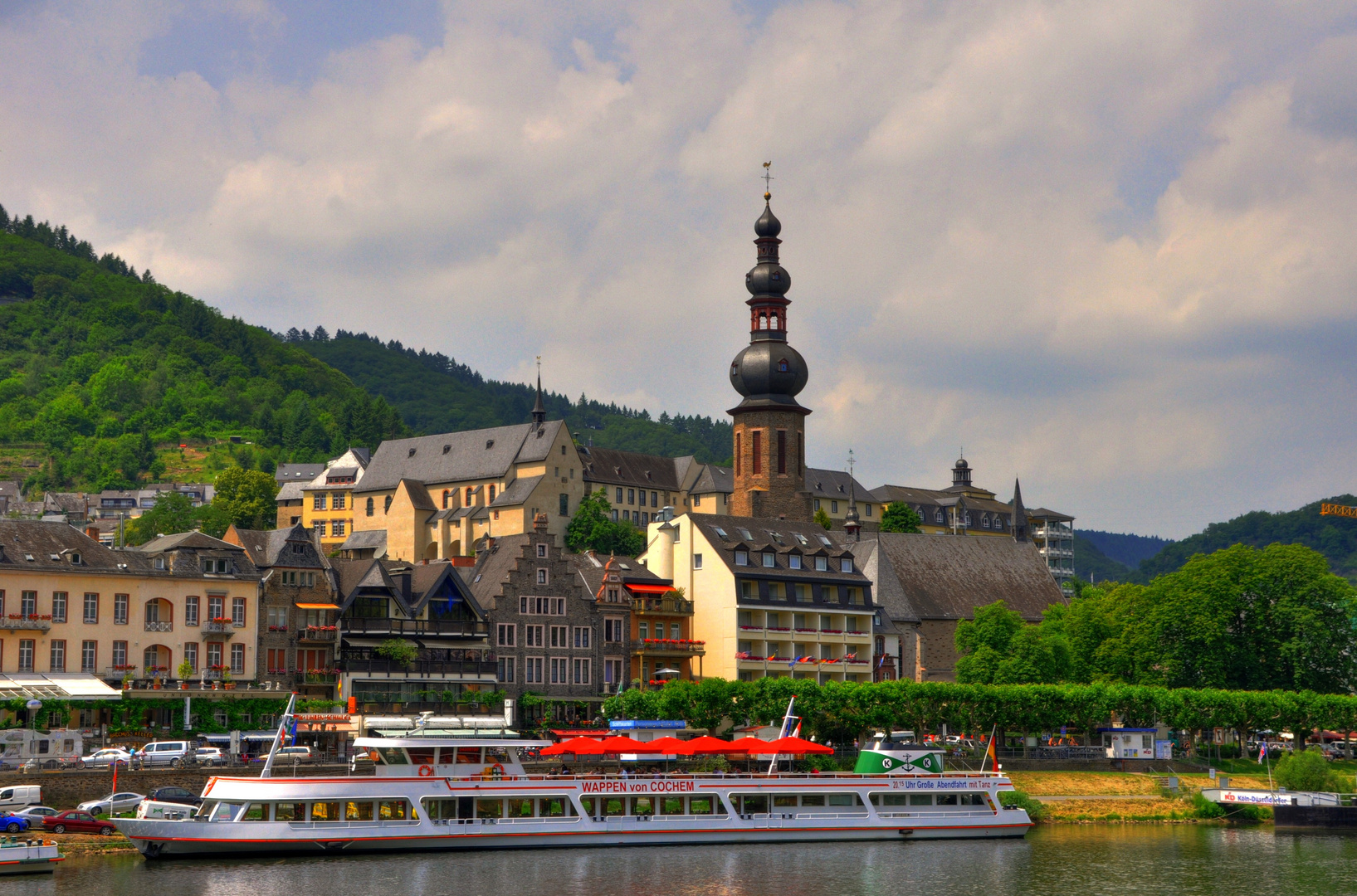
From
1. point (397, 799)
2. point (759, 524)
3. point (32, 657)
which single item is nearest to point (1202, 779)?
point (759, 524)

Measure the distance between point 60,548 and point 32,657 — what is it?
21.6 ft

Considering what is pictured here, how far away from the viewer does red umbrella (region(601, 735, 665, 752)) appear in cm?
7762

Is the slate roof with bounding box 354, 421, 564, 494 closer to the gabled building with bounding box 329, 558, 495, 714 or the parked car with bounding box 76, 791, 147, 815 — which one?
the gabled building with bounding box 329, 558, 495, 714

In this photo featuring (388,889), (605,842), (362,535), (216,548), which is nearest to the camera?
(388,889)

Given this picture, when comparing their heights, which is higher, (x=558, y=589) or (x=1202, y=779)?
(x=558, y=589)

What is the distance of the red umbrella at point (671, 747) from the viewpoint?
7850 cm

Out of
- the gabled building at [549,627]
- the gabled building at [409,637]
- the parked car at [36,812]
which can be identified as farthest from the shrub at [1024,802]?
the parked car at [36,812]

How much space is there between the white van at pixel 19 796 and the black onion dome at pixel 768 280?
8982 cm

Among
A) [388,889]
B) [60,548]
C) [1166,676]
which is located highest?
[60,548]

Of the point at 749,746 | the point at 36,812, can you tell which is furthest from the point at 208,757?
the point at 749,746

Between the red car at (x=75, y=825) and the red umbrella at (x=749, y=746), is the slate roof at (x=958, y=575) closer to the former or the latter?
the red umbrella at (x=749, y=746)

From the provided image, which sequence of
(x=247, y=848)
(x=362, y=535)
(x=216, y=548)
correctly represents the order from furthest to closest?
1. (x=362, y=535)
2. (x=216, y=548)
3. (x=247, y=848)

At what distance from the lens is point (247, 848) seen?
67812 millimetres

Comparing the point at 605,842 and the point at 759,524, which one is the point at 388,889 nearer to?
the point at 605,842
